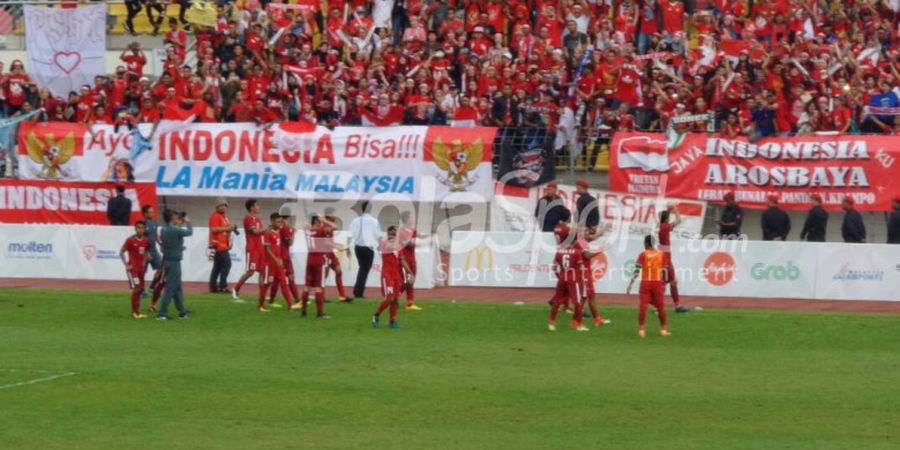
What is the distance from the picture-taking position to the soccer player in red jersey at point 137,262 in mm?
24672

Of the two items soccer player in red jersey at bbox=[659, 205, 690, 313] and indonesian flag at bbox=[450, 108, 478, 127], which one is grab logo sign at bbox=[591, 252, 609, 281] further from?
indonesian flag at bbox=[450, 108, 478, 127]

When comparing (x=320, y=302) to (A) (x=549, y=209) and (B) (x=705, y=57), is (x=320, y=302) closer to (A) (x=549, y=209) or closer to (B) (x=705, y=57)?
(A) (x=549, y=209)

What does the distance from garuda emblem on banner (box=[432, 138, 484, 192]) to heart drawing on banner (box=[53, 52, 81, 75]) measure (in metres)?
9.01

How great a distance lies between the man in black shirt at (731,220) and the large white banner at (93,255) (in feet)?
19.1

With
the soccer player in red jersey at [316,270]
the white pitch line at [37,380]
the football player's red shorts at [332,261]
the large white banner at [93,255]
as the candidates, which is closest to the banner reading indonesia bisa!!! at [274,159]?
the large white banner at [93,255]

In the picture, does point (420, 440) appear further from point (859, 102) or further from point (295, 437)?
point (859, 102)

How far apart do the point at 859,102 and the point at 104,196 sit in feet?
53.9

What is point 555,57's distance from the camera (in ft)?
104

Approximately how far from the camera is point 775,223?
29266 millimetres

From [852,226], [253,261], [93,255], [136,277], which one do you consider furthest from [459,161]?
[136,277]

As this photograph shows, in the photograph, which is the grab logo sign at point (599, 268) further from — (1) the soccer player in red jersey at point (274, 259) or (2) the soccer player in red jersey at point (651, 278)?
(1) the soccer player in red jersey at point (274, 259)

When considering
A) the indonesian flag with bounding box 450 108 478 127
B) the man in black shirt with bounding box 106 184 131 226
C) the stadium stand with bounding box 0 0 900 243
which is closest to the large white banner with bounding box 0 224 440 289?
the man in black shirt with bounding box 106 184 131 226

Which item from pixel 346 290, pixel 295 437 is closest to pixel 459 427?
pixel 295 437

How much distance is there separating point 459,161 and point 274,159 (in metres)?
4.27
